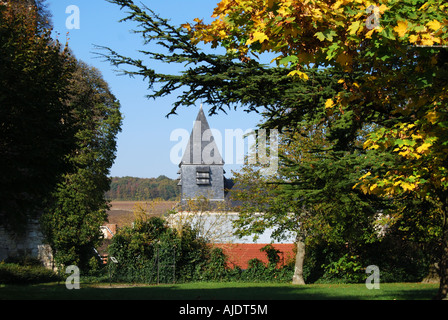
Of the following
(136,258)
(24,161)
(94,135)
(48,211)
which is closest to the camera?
(24,161)

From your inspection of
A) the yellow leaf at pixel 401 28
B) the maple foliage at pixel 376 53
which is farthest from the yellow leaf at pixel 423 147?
the yellow leaf at pixel 401 28

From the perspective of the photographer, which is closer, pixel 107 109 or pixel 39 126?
pixel 39 126

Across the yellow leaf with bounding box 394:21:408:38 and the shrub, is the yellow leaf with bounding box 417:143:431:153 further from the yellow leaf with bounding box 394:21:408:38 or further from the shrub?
the shrub

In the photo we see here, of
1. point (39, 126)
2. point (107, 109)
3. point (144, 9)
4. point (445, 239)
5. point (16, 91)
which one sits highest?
point (107, 109)

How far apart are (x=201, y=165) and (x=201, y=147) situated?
261cm

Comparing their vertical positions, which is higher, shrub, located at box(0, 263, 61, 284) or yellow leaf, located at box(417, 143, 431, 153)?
yellow leaf, located at box(417, 143, 431, 153)

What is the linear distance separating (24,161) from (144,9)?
5180mm

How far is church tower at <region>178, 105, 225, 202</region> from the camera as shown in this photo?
58.2 m

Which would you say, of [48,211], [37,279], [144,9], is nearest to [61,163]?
[144,9]

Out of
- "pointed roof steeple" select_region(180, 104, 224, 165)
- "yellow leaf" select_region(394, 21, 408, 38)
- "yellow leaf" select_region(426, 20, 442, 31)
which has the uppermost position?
"pointed roof steeple" select_region(180, 104, 224, 165)

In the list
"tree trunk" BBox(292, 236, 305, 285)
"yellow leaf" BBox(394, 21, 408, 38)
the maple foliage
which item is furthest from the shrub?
"yellow leaf" BBox(394, 21, 408, 38)
